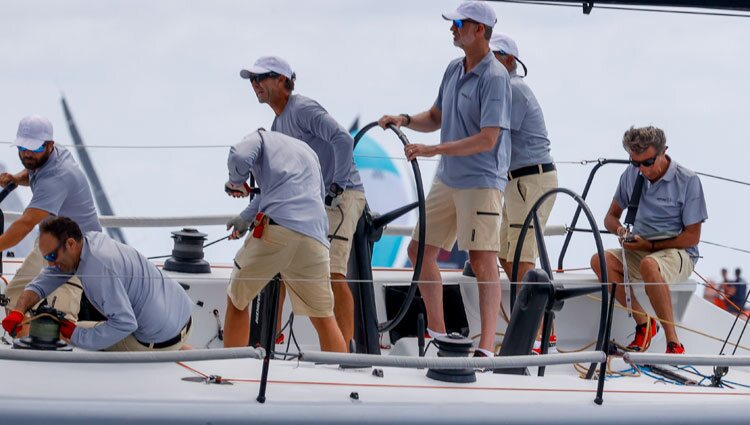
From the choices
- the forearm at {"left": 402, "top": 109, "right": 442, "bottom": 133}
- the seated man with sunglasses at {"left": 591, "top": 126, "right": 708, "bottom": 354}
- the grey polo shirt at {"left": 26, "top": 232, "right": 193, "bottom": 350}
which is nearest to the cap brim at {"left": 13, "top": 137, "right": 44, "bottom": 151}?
the grey polo shirt at {"left": 26, "top": 232, "right": 193, "bottom": 350}

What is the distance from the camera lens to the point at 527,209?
473 centimetres

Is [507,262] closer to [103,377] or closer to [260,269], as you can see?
[260,269]

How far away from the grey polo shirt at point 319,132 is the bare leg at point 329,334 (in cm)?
59

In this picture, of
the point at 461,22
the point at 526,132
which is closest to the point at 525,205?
the point at 526,132

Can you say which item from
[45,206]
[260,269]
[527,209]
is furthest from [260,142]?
[527,209]

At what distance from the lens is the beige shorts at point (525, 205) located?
185 inches

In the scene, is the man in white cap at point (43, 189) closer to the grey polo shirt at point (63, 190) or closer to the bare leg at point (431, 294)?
the grey polo shirt at point (63, 190)

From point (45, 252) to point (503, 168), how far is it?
1.63 m

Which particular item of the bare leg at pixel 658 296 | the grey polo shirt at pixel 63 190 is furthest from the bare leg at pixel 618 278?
the grey polo shirt at pixel 63 190

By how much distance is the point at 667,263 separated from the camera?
4797mm

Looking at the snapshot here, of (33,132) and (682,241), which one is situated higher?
(33,132)

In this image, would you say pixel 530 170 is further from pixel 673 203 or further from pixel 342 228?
pixel 342 228

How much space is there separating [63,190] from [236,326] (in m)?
0.76

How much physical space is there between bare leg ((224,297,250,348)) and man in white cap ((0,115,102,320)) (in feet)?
2.09
